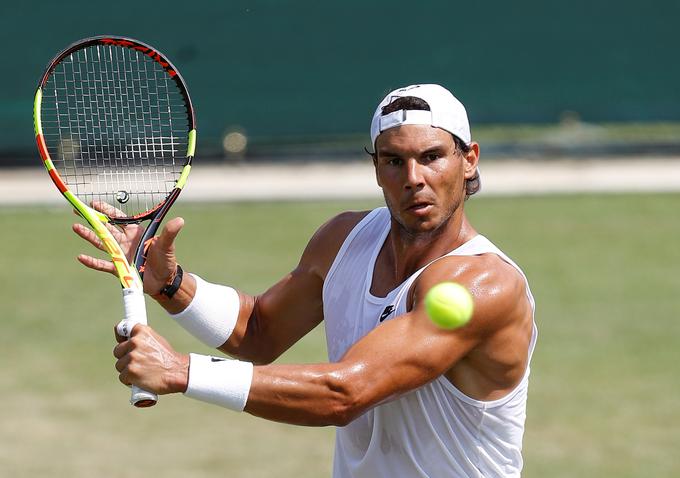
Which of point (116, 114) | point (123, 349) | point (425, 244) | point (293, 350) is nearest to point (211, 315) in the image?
point (425, 244)

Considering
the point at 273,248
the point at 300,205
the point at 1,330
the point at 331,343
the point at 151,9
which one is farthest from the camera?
the point at 151,9

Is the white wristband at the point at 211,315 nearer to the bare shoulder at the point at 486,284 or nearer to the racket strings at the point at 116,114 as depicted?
the racket strings at the point at 116,114

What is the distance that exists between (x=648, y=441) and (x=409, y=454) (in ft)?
12.5

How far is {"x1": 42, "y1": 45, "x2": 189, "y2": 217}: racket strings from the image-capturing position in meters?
6.14

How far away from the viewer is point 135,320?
3.96m

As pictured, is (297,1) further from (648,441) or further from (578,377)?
(648,441)

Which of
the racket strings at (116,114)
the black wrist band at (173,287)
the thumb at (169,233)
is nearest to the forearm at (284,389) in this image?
the thumb at (169,233)

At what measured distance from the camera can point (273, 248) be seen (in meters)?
12.6

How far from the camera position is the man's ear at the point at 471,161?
4367 mm

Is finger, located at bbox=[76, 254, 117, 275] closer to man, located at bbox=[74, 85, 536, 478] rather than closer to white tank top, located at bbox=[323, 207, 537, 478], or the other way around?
man, located at bbox=[74, 85, 536, 478]

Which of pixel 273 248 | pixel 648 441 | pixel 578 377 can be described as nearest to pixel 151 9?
pixel 273 248

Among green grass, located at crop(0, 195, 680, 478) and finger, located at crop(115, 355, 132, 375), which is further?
green grass, located at crop(0, 195, 680, 478)

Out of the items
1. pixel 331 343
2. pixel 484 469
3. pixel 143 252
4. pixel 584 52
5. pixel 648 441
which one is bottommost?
pixel 648 441

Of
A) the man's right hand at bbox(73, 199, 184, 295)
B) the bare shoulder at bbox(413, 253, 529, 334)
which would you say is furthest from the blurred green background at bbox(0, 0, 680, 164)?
the bare shoulder at bbox(413, 253, 529, 334)
